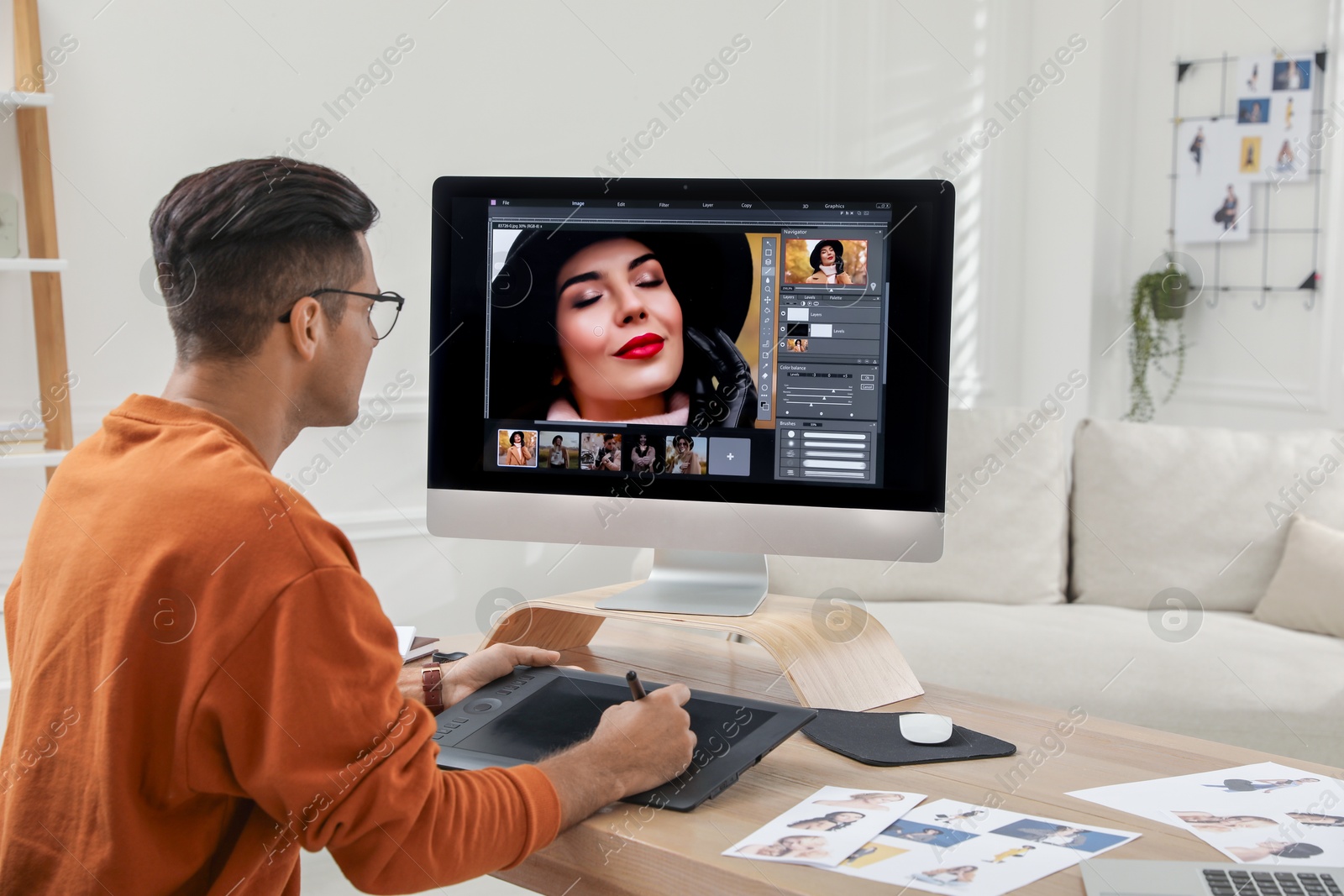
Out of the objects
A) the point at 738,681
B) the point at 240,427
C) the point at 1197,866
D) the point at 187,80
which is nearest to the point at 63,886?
the point at 240,427

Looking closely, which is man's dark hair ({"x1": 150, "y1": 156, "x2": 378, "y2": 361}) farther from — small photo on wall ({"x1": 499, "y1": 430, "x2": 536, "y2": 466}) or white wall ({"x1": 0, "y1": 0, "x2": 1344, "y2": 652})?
white wall ({"x1": 0, "y1": 0, "x2": 1344, "y2": 652})

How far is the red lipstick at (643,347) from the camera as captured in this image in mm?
1487

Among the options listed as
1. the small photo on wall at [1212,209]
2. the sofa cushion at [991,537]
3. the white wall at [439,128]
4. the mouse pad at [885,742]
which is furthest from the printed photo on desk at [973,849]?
the small photo on wall at [1212,209]

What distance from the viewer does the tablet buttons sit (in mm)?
1244

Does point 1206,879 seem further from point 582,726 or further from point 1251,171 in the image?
point 1251,171

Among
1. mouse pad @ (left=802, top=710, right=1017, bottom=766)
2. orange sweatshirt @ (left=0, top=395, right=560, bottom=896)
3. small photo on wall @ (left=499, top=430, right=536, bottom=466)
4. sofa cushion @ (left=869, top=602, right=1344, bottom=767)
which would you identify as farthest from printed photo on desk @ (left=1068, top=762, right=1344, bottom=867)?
sofa cushion @ (left=869, top=602, right=1344, bottom=767)

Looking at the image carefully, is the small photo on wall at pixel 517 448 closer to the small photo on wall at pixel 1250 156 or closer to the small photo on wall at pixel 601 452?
the small photo on wall at pixel 601 452

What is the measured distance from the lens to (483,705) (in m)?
1.26

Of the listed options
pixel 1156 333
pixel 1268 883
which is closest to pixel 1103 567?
pixel 1156 333

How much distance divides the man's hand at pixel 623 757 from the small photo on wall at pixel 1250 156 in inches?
139

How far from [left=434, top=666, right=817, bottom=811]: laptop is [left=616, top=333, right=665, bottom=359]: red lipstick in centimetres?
44

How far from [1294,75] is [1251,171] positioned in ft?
1.07

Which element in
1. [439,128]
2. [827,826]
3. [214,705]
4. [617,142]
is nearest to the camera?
[214,705]

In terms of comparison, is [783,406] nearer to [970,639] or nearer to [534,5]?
[970,639]
